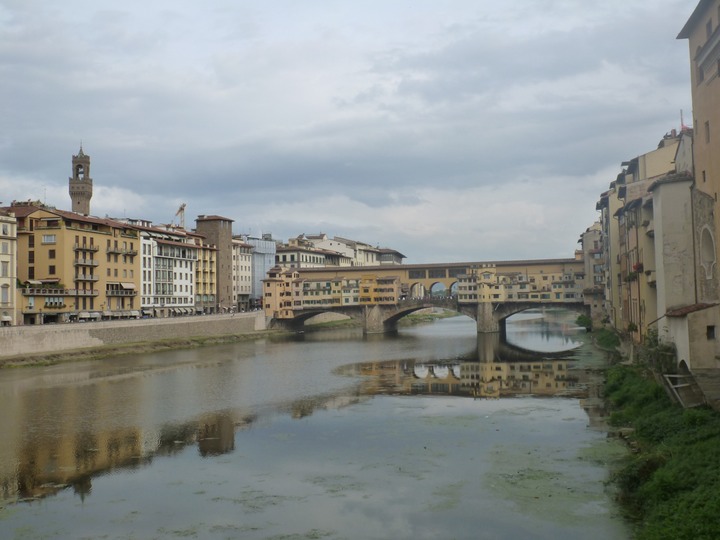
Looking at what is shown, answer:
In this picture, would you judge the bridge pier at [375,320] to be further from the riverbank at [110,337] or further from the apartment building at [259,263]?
the apartment building at [259,263]

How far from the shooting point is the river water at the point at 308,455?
14.8 meters

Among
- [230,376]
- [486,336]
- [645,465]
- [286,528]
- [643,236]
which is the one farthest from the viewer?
[486,336]

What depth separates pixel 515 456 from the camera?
19.5 metres

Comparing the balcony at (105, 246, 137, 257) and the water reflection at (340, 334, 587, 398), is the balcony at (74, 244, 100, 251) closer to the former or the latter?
the balcony at (105, 246, 137, 257)

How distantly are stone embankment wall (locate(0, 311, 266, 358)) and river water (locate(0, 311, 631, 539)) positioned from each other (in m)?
7.37

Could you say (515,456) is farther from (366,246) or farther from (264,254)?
(366,246)

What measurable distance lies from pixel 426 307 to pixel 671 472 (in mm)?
63945

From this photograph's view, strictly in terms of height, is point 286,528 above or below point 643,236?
below

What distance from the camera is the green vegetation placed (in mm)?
12039

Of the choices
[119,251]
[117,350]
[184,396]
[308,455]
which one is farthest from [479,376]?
[119,251]

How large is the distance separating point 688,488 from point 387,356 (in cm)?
3760

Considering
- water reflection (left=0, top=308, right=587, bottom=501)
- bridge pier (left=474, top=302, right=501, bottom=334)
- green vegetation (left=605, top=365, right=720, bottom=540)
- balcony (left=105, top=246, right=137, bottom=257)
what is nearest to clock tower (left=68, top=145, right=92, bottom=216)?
balcony (left=105, top=246, right=137, bottom=257)

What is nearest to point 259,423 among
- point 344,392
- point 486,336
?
point 344,392

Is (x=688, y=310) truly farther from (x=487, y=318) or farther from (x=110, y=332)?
(x=487, y=318)
